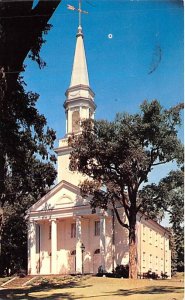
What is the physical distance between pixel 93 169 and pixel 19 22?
786 cm

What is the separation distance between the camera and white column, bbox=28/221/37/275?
19406mm

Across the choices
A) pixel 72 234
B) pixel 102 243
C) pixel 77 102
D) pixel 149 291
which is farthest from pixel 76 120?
pixel 72 234

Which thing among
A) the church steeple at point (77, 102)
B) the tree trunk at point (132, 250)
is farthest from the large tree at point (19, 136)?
the tree trunk at point (132, 250)

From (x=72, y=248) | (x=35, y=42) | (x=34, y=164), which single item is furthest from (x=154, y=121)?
(x=72, y=248)

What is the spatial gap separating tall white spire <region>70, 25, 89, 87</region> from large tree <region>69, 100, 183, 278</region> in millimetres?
2196

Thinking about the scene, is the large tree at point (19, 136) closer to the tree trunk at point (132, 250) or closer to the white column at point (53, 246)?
the tree trunk at point (132, 250)

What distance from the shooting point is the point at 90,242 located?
19.8 metres

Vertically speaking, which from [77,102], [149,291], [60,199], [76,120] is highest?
[76,120]

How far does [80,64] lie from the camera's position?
767 cm

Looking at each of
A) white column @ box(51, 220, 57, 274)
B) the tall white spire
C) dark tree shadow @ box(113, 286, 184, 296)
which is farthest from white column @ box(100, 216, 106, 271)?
the tall white spire

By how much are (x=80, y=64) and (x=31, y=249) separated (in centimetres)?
1333

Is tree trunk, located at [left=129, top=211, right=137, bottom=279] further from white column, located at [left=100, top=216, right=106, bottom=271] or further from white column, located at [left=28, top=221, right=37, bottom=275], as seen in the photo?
white column, located at [left=28, top=221, right=37, bottom=275]

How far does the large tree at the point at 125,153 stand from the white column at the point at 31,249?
16.6 ft

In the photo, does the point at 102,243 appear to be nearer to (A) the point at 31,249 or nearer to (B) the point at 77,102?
(A) the point at 31,249
